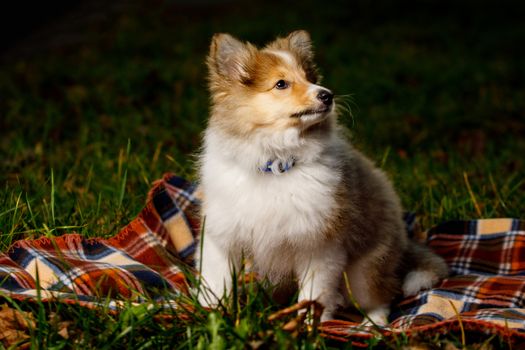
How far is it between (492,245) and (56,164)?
10.1ft

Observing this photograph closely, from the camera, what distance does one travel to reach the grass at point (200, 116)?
2553 millimetres

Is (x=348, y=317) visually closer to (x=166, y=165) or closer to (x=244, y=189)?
(x=244, y=189)

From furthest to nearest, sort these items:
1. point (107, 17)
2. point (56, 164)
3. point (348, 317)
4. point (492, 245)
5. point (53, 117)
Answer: point (107, 17)
point (53, 117)
point (56, 164)
point (492, 245)
point (348, 317)

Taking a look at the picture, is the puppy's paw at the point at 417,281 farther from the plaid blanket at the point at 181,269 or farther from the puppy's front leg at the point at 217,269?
the puppy's front leg at the point at 217,269

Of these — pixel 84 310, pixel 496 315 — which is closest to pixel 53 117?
pixel 84 310

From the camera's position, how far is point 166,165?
4652mm

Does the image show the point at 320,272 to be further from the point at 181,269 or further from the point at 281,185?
the point at 181,269

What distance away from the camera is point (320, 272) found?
2918 millimetres

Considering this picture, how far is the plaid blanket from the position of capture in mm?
2695

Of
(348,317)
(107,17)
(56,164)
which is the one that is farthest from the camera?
(107,17)

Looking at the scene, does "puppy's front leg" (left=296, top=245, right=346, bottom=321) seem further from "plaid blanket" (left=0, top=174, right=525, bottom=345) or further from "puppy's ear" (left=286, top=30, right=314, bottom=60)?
"puppy's ear" (left=286, top=30, right=314, bottom=60)

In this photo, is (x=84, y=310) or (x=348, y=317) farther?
(x=348, y=317)

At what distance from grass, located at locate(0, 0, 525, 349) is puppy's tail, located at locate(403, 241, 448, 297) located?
0.62 m

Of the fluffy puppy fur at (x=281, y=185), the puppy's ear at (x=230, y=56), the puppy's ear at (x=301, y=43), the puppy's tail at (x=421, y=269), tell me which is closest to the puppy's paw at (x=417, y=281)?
the puppy's tail at (x=421, y=269)
